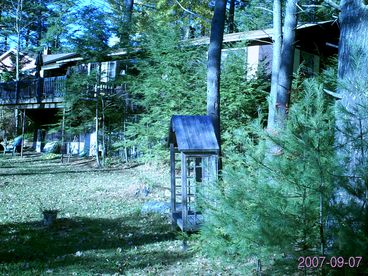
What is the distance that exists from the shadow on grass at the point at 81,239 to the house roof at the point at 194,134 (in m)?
1.69

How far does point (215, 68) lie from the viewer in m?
9.30

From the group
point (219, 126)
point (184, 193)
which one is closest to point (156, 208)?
point (219, 126)

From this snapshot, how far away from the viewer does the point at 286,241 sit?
299 centimetres

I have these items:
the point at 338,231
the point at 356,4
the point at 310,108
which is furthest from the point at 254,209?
the point at 356,4

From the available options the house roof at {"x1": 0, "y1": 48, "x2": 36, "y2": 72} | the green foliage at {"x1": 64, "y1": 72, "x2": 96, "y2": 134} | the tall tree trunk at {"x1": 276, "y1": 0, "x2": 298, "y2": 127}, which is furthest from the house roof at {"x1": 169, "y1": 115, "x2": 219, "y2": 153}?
the house roof at {"x1": 0, "y1": 48, "x2": 36, "y2": 72}

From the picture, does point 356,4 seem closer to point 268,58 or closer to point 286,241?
point 286,241

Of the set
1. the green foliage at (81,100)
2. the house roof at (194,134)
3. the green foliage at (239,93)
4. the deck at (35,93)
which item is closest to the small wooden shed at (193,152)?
the house roof at (194,134)

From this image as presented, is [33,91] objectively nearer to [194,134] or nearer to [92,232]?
[92,232]

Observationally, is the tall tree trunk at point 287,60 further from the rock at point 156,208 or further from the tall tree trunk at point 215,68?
the rock at point 156,208

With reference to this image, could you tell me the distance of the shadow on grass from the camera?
5.53 meters

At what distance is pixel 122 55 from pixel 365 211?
18.4 m

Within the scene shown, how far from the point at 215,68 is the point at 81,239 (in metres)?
5.11

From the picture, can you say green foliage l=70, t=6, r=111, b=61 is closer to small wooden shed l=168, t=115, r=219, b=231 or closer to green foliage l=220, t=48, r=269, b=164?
Answer: green foliage l=220, t=48, r=269, b=164

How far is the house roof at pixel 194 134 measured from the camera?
239 inches
